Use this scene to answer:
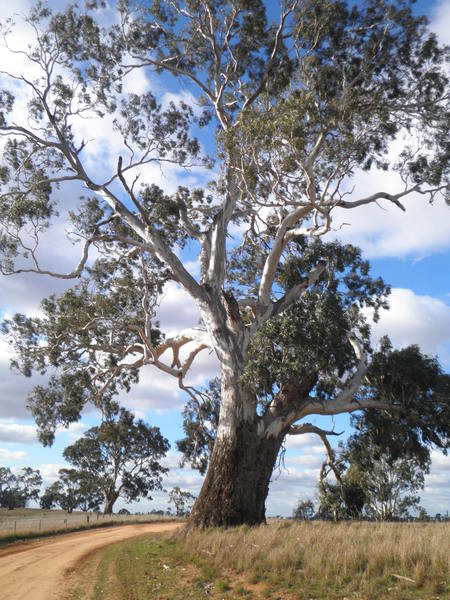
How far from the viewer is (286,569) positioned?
771 cm

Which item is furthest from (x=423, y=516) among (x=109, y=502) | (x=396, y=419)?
(x=109, y=502)

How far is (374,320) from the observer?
18312 mm

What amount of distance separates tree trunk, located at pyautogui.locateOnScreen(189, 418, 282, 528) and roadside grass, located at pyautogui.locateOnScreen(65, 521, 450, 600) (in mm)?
1742

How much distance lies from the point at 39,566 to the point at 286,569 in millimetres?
5060

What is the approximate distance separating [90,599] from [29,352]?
41.7 feet

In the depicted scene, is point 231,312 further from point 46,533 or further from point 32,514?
point 32,514

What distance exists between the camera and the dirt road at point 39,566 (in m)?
7.64

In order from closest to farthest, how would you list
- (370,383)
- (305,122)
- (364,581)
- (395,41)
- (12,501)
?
(364,581) < (305,122) < (395,41) < (370,383) < (12,501)

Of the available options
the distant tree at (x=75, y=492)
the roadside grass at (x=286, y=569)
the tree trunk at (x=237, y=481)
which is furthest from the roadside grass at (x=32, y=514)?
the roadside grass at (x=286, y=569)

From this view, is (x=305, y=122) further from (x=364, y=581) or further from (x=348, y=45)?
(x=364, y=581)

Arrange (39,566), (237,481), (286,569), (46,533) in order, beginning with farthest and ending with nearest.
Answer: (46,533) → (237,481) → (39,566) → (286,569)

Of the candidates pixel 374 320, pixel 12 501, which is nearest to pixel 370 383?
pixel 374 320

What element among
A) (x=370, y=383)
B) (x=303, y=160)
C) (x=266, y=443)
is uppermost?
(x=303, y=160)

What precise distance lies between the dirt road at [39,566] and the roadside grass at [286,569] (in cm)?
40
